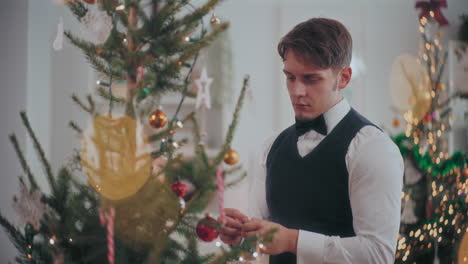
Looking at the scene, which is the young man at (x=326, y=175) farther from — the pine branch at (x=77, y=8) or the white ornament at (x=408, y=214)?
the white ornament at (x=408, y=214)

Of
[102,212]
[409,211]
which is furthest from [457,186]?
[102,212]

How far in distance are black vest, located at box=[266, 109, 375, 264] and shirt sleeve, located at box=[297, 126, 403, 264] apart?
0.17 feet

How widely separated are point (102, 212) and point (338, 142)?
694 millimetres

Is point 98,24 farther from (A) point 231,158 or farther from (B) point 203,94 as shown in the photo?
(A) point 231,158

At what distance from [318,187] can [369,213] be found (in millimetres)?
172

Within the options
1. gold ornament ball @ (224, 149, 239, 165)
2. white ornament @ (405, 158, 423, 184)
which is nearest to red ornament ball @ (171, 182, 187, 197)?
gold ornament ball @ (224, 149, 239, 165)

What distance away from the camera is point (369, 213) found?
3.56ft

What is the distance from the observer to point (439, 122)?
2275 mm

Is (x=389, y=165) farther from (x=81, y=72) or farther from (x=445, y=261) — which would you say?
(x=81, y=72)

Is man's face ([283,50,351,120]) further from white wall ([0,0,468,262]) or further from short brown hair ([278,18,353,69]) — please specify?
white wall ([0,0,468,262])

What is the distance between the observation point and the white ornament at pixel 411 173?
2.14 meters

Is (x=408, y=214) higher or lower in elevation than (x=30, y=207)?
lower

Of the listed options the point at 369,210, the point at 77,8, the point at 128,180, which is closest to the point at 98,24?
the point at 77,8

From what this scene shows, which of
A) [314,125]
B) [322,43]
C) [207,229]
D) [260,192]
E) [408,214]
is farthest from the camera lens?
[408,214]
